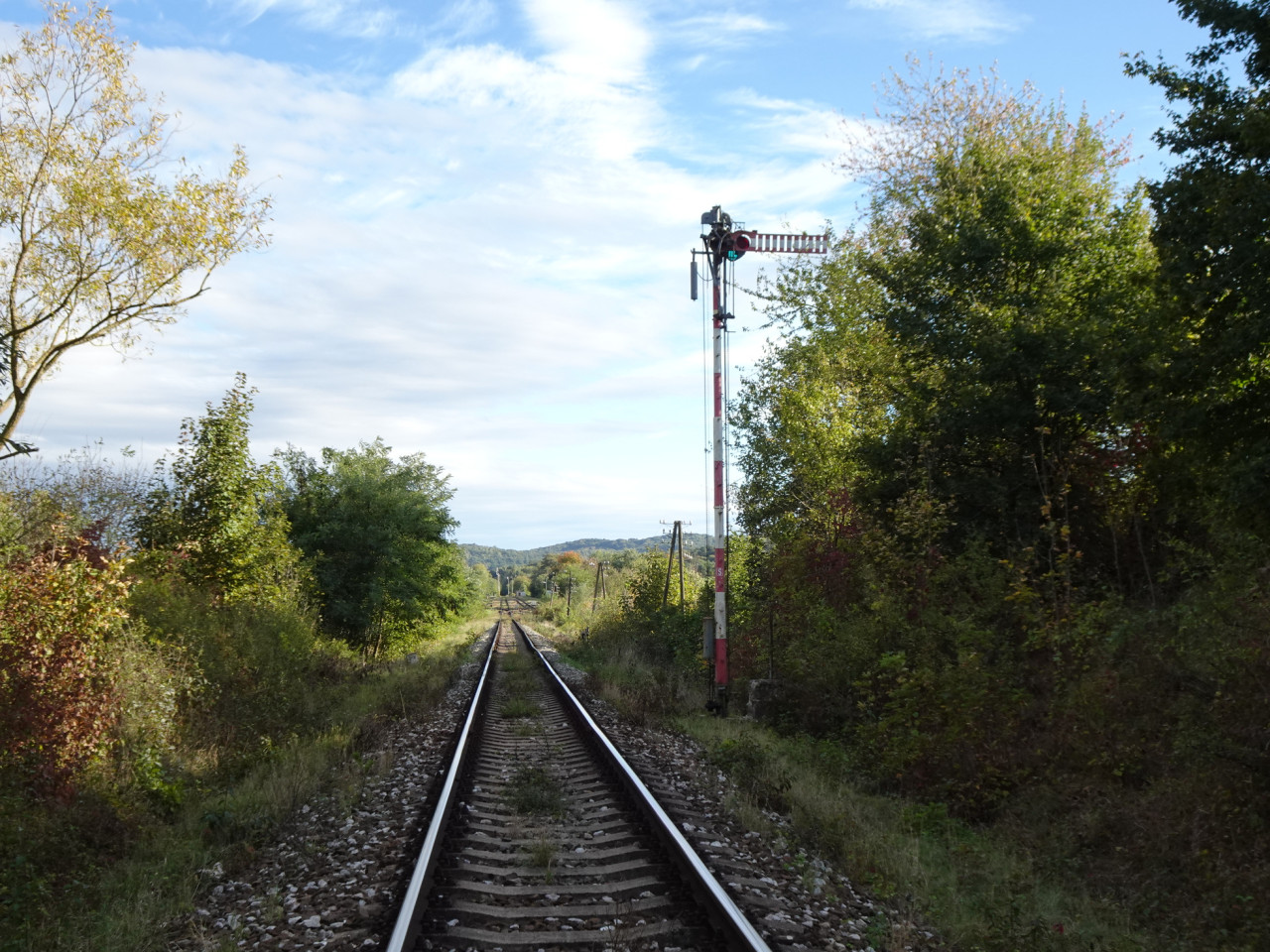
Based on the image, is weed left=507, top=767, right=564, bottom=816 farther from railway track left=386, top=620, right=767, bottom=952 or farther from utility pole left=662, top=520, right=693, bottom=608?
utility pole left=662, top=520, right=693, bottom=608

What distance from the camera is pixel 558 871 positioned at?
20.0ft

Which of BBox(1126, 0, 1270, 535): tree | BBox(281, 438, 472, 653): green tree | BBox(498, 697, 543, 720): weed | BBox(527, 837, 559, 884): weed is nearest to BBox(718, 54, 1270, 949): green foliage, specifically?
BBox(1126, 0, 1270, 535): tree

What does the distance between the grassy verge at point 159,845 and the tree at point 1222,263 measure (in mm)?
A: 8644

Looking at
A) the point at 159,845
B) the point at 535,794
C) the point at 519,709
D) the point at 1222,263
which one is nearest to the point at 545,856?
the point at 535,794

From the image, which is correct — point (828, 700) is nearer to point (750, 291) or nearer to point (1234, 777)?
point (1234, 777)

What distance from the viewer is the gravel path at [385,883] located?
5031 millimetres

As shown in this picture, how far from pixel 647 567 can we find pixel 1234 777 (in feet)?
75.3

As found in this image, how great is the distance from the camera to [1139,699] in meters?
7.78

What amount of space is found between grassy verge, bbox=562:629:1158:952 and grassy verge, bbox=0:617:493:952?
418 centimetres

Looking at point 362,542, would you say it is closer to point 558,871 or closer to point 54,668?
point 54,668

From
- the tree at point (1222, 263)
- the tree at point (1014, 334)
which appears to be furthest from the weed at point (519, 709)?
the tree at point (1222, 263)

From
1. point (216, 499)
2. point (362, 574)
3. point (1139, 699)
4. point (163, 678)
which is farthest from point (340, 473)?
point (1139, 699)

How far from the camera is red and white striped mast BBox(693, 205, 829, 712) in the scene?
14.3 m

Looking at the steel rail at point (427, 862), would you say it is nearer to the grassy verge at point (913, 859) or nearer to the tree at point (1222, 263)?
the grassy verge at point (913, 859)
